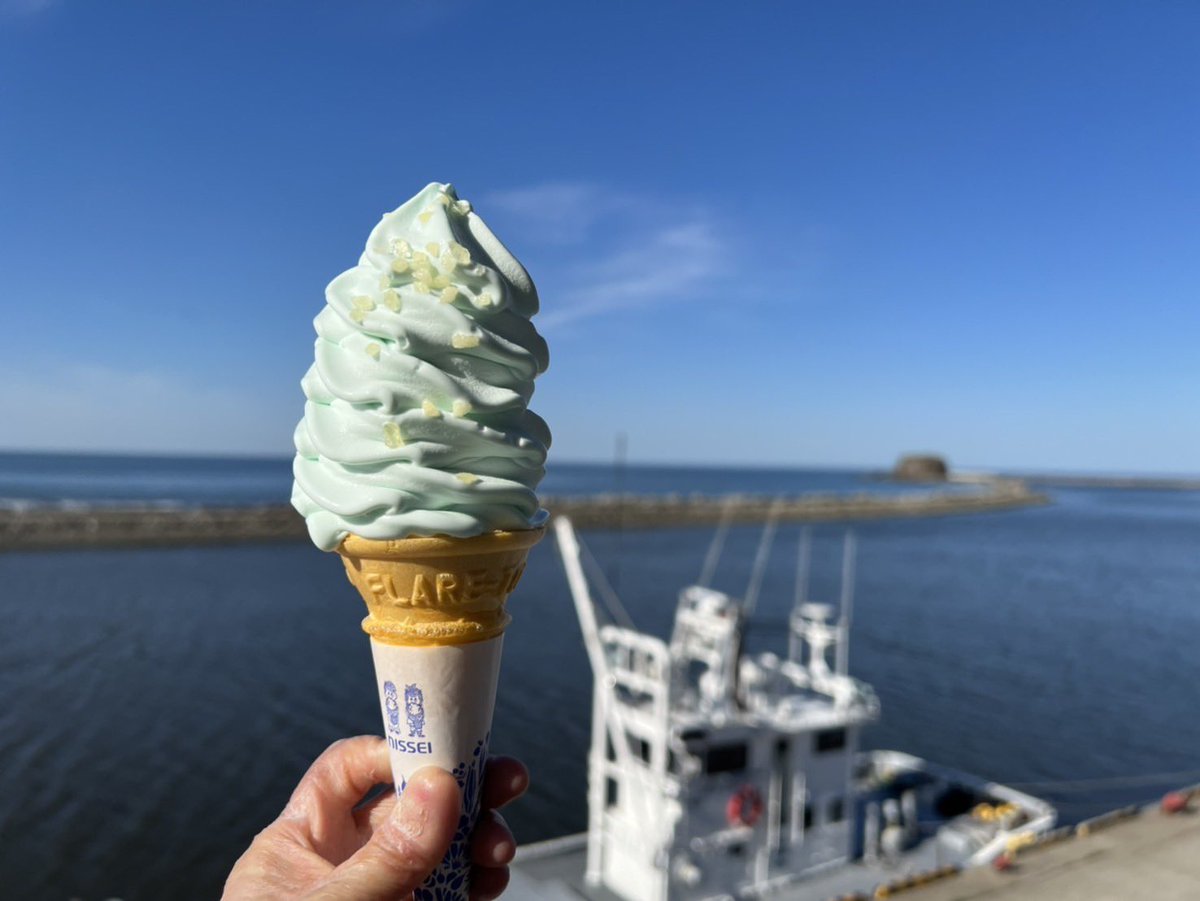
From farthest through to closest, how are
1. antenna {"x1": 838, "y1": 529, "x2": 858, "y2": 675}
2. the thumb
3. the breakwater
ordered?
the breakwater, antenna {"x1": 838, "y1": 529, "x2": 858, "y2": 675}, the thumb

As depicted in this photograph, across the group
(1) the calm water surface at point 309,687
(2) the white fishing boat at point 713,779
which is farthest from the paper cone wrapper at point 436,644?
(1) the calm water surface at point 309,687

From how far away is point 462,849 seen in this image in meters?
2.79

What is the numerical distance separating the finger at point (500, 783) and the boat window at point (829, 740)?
10368 millimetres

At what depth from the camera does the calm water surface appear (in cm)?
1631

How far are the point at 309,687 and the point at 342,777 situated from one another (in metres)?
22.8

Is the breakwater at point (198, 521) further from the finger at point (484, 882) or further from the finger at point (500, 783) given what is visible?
the finger at point (484, 882)

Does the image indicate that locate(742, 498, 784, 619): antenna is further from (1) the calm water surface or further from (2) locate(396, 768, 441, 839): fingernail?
(2) locate(396, 768, 441, 839): fingernail

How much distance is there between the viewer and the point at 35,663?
25.5 metres

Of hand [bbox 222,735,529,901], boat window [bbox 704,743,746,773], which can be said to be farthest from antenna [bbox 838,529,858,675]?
hand [bbox 222,735,529,901]

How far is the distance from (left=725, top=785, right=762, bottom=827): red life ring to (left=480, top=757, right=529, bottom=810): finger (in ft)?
31.5

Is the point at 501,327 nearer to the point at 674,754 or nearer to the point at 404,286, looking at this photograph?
the point at 404,286

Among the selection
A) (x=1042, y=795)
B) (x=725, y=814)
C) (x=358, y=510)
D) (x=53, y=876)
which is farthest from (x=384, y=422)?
(x=1042, y=795)

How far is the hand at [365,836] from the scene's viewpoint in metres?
2.40

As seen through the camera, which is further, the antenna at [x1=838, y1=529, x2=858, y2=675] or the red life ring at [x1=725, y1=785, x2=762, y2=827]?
the antenna at [x1=838, y1=529, x2=858, y2=675]
